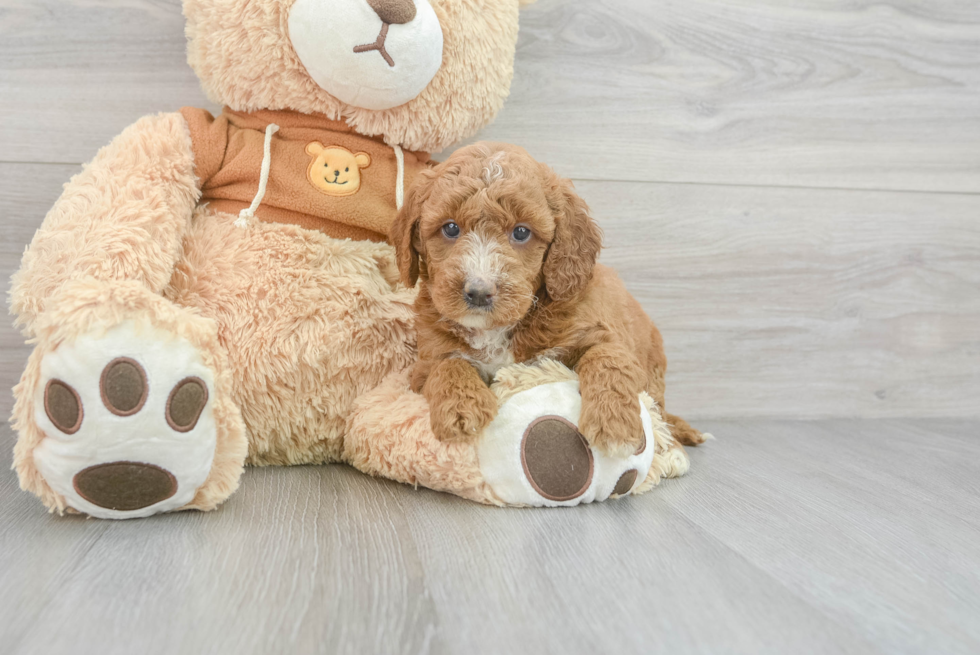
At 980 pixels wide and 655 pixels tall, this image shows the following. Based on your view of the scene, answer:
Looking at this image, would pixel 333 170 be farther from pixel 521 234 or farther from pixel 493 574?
pixel 493 574

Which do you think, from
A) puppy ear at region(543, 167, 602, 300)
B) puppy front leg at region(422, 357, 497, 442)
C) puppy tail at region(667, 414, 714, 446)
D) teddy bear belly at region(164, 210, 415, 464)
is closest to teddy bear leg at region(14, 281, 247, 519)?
teddy bear belly at region(164, 210, 415, 464)

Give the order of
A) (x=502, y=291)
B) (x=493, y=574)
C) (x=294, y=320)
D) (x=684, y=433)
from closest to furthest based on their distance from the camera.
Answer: (x=493, y=574), (x=502, y=291), (x=294, y=320), (x=684, y=433)

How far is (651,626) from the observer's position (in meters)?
0.87

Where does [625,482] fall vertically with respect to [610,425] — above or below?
below

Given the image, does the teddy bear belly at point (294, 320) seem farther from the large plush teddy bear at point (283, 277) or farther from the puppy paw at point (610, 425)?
the puppy paw at point (610, 425)

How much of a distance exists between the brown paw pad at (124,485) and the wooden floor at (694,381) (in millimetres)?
44

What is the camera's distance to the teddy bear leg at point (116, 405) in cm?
107

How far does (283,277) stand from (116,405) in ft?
1.51

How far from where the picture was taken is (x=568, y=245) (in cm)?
129

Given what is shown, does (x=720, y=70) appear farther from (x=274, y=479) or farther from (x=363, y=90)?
(x=274, y=479)

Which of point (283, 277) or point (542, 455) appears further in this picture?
point (283, 277)

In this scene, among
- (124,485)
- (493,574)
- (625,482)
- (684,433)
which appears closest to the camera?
(493,574)

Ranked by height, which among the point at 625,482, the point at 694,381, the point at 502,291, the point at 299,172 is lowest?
the point at 694,381

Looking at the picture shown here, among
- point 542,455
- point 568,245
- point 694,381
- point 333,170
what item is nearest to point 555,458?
point 542,455
